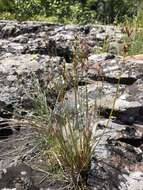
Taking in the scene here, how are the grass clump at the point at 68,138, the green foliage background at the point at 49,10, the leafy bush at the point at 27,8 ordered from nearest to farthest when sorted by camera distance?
the grass clump at the point at 68,138 → the green foliage background at the point at 49,10 → the leafy bush at the point at 27,8

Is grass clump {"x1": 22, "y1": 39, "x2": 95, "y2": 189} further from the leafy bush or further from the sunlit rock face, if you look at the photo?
the leafy bush

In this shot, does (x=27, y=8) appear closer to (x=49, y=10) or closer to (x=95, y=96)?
(x=49, y=10)

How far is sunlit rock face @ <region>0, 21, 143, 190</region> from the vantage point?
264 centimetres

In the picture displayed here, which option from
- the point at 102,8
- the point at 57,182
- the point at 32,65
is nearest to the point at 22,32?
the point at 32,65

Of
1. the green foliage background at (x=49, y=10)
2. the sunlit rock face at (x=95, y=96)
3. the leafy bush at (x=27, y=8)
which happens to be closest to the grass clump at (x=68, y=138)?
the sunlit rock face at (x=95, y=96)

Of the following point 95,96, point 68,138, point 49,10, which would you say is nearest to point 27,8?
point 49,10

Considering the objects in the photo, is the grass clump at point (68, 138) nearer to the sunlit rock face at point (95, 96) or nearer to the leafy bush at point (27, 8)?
the sunlit rock face at point (95, 96)

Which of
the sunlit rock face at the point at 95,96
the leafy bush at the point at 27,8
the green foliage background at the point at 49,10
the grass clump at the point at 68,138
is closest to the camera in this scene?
the grass clump at the point at 68,138

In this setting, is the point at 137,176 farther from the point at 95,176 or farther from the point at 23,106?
the point at 23,106

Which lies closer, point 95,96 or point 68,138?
point 68,138

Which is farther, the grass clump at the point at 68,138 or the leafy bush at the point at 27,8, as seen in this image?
the leafy bush at the point at 27,8

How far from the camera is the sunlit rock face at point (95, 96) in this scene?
2.64 metres

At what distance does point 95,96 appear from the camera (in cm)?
325

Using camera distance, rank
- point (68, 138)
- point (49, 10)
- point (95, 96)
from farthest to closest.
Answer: point (49, 10), point (95, 96), point (68, 138)
